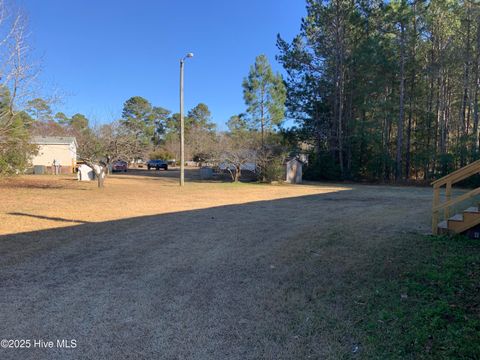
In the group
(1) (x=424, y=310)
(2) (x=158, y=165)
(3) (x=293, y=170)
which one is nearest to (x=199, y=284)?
(1) (x=424, y=310)

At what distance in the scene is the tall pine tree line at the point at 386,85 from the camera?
75.5ft

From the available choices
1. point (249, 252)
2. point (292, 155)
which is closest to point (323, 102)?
point (292, 155)

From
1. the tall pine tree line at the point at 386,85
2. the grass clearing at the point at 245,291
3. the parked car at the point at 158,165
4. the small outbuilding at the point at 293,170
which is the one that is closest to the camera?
the grass clearing at the point at 245,291

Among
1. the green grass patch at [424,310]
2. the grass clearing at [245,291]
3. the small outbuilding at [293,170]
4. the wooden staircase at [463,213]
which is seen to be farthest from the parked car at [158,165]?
the green grass patch at [424,310]

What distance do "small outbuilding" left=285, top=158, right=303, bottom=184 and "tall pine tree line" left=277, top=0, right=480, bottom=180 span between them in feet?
9.00

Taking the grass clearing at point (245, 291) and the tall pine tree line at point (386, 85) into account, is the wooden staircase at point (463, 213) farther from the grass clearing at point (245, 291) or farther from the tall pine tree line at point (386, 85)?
the tall pine tree line at point (386, 85)

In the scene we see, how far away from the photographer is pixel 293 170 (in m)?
25.6

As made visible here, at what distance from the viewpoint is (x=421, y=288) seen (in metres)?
3.48

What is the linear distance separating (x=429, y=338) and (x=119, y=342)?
96.6 inches

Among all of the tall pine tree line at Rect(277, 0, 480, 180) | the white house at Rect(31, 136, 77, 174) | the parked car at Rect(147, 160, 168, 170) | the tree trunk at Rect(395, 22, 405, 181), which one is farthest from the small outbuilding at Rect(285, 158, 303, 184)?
the parked car at Rect(147, 160, 168, 170)

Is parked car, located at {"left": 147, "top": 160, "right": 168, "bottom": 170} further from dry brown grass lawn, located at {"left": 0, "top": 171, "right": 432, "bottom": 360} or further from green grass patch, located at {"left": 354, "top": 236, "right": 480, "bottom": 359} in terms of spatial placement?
green grass patch, located at {"left": 354, "top": 236, "right": 480, "bottom": 359}

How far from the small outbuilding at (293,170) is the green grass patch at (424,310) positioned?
20.5 metres

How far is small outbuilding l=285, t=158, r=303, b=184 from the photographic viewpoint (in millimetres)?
25109

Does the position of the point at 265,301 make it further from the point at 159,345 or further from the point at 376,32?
the point at 376,32
